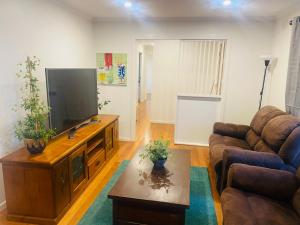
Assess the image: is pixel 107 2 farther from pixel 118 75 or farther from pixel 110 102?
pixel 110 102

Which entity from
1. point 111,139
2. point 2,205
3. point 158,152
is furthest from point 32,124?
point 111,139

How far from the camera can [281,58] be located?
3.49 meters

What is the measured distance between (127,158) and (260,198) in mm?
2296

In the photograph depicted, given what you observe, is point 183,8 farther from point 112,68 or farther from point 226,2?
point 112,68

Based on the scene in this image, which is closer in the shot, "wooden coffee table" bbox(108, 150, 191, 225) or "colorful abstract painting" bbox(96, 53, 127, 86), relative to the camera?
"wooden coffee table" bbox(108, 150, 191, 225)

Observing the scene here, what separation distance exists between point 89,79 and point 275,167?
8.63ft

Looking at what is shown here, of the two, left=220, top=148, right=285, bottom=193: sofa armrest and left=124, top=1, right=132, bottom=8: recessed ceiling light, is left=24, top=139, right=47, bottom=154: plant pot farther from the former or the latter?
left=124, top=1, right=132, bottom=8: recessed ceiling light

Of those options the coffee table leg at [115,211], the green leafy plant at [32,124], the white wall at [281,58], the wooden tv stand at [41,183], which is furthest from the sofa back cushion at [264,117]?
the green leafy plant at [32,124]

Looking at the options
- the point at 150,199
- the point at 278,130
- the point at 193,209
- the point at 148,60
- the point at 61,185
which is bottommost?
the point at 193,209

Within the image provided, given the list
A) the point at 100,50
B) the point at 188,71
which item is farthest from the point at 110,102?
the point at 188,71

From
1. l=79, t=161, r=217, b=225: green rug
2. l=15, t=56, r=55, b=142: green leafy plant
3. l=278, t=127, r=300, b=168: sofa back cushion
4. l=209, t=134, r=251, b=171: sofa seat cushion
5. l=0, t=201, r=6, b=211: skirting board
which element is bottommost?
l=79, t=161, r=217, b=225: green rug

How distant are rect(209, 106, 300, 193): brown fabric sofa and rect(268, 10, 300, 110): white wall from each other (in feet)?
1.75

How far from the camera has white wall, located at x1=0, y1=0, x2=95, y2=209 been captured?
89.7 inches

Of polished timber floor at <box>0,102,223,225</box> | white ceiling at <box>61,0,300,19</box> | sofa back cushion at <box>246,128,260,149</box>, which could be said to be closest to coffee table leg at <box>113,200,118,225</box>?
polished timber floor at <box>0,102,223,225</box>
